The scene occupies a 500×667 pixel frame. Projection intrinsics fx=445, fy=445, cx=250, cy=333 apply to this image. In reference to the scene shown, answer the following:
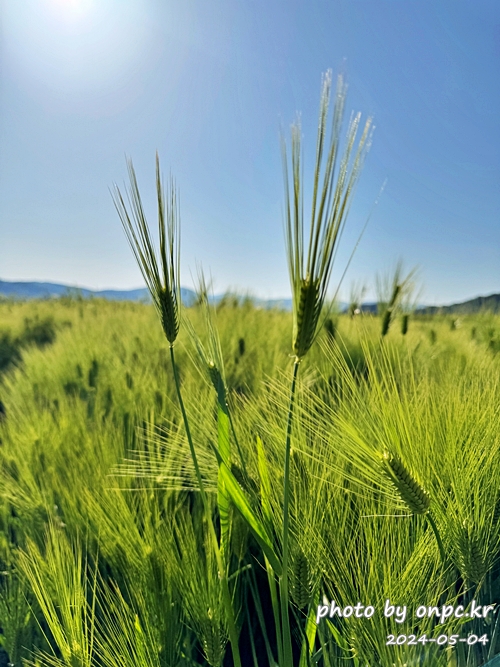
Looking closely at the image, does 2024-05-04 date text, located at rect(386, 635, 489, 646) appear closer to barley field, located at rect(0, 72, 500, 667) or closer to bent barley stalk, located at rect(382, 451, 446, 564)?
barley field, located at rect(0, 72, 500, 667)

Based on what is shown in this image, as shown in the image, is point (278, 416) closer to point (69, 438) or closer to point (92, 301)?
point (69, 438)

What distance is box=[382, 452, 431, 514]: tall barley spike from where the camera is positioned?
11.8 inches

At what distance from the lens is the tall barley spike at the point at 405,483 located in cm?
30

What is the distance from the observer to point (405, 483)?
1.00 ft

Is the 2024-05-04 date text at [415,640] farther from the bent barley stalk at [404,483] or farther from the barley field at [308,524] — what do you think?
the bent barley stalk at [404,483]

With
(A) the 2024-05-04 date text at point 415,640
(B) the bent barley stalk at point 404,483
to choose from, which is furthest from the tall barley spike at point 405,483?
(A) the 2024-05-04 date text at point 415,640

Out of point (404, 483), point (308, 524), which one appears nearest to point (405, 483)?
point (404, 483)

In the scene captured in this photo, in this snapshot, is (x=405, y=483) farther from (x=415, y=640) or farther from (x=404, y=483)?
(x=415, y=640)

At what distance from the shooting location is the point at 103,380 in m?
1.08

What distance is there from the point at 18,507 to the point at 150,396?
28 cm

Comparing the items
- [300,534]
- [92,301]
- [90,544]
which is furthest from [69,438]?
[92,301]

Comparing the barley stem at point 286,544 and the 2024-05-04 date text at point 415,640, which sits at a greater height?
the barley stem at point 286,544

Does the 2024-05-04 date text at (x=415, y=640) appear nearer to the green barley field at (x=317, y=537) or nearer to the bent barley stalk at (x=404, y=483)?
the green barley field at (x=317, y=537)

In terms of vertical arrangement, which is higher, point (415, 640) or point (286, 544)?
point (286, 544)
